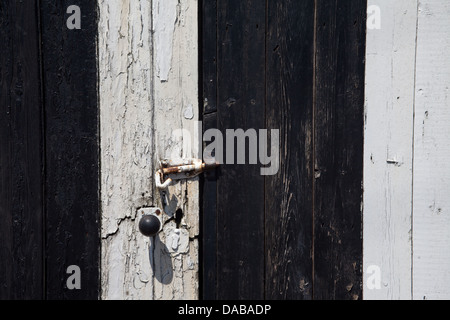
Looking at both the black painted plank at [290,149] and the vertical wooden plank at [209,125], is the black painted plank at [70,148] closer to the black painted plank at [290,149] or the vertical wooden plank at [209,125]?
the vertical wooden plank at [209,125]

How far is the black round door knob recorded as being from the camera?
114 cm

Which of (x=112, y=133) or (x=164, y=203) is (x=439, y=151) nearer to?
(x=164, y=203)

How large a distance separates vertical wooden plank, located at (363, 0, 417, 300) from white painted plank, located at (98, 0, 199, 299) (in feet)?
1.78

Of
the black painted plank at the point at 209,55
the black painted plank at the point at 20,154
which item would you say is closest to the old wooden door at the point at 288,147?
the black painted plank at the point at 209,55

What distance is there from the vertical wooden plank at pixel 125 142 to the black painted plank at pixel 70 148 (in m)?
0.03

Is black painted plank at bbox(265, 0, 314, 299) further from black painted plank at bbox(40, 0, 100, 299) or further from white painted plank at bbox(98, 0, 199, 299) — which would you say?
black painted plank at bbox(40, 0, 100, 299)

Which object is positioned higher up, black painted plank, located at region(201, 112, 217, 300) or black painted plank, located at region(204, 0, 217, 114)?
black painted plank, located at region(204, 0, 217, 114)

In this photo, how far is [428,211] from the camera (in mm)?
1237

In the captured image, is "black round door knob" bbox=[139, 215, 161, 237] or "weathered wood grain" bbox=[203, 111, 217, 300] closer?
"black round door knob" bbox=[139, 215, 161, 237]

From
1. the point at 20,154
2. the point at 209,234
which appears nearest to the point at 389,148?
the point at 209,234

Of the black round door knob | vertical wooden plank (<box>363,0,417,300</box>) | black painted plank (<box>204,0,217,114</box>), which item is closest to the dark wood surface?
the black round door knob

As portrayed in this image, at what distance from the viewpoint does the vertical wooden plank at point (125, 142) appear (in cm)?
119

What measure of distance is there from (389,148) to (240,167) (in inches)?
18.3

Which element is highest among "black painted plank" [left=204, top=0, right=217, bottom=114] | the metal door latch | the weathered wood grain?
"black painted plank" [left=204, top=0, right=217, bottom=114]
